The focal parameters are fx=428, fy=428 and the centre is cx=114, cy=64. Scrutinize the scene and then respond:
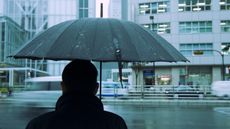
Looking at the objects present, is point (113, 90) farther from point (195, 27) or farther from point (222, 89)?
point (195, 27)

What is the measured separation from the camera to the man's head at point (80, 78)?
2678mm

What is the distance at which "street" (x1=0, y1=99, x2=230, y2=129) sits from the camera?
16797 millimetres

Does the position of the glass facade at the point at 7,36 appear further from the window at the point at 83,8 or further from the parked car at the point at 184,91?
the parked car at the point at 184,91

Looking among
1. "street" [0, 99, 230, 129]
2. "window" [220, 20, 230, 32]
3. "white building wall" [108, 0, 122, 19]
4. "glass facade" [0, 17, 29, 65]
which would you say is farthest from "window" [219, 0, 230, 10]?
"white building wall" [108, 0, 122, 19]

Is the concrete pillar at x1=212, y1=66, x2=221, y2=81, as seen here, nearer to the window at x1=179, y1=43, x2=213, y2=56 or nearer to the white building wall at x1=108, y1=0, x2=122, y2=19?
the window at x1=179, y1=43, x2=213, y2=56

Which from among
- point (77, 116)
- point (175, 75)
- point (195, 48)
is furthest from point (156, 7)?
point (77, 116)

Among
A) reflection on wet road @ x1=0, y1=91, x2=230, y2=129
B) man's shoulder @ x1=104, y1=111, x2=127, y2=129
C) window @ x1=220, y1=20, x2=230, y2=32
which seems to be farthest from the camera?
window @ x1=220, y1=20, x2=230, y2=32

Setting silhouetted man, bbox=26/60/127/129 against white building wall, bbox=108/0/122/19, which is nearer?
silhouetted man, bbox=26/60/127/129

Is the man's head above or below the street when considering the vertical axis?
above

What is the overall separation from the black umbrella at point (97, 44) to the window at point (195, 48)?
174ft

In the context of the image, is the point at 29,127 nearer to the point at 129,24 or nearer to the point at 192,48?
the point at 129,24

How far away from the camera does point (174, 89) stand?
4041cm

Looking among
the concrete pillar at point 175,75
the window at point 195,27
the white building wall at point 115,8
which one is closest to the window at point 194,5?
the window at point 195,27

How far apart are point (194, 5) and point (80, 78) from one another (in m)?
56.5
